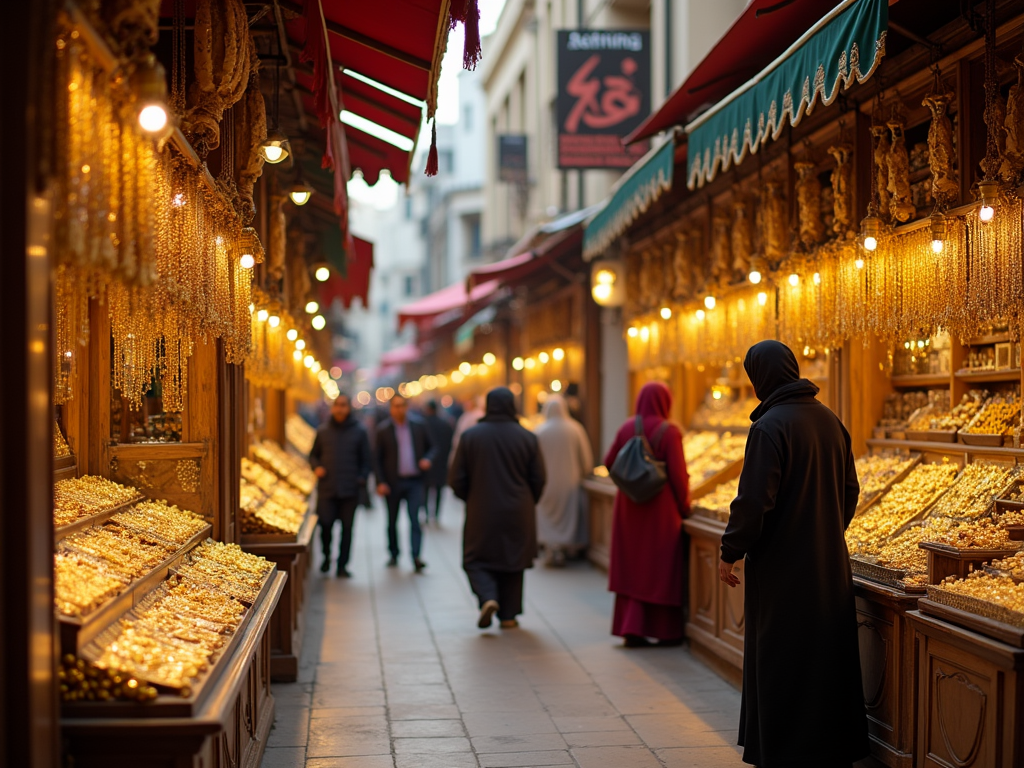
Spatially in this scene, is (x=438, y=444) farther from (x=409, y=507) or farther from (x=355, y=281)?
(x=409, y=507)

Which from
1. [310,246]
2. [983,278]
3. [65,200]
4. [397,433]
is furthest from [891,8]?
[310,246]

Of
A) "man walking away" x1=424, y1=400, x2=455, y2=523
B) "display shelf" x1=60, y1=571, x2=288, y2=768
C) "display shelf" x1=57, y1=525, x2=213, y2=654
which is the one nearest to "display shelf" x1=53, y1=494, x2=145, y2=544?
"display shelf" x1=57, y1=525, x2=213, y2=654

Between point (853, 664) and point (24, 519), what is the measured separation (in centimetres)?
→ 386

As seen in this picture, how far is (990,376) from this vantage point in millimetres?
6777

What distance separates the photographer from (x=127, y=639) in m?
4.02

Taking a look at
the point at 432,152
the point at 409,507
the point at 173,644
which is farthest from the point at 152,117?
the point at 409,507

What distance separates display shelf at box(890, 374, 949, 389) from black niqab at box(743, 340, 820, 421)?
2.16 meters

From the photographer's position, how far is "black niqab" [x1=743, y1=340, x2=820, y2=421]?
5527mm

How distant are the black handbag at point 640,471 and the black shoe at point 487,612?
1.50 m

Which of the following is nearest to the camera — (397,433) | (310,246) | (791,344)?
(791,344)

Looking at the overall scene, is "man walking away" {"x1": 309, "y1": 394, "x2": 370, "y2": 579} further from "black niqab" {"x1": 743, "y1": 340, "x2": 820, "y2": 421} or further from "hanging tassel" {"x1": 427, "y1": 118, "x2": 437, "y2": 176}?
"black niqab" {"x1": 743, "y1": 340, "x2": 820, "y2": 421}

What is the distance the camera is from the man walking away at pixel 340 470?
11820 millimetres

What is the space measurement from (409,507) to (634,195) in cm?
537

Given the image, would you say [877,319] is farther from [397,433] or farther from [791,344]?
[397,433]
